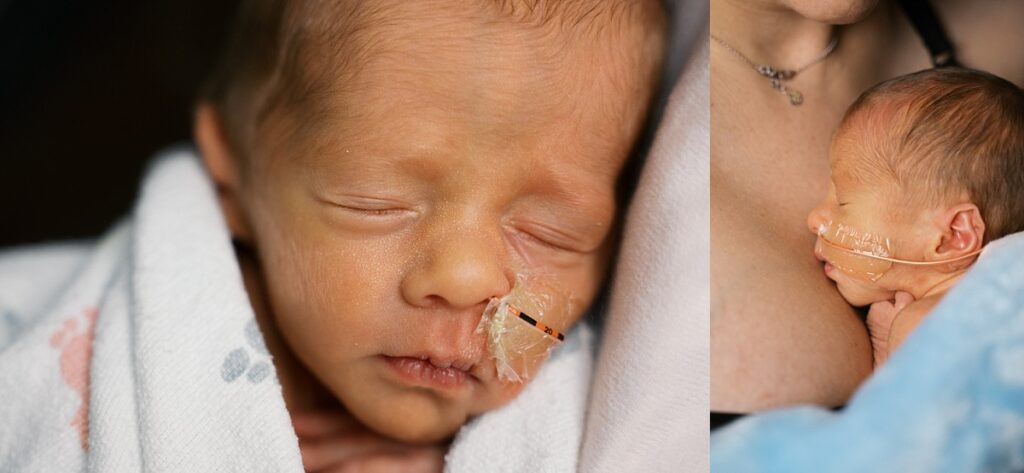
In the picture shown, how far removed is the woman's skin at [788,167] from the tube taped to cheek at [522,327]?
6.2 inches

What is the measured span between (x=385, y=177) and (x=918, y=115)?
38 cm

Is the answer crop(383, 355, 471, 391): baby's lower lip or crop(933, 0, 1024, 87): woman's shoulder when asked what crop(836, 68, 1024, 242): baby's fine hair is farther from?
crop(383, 355, 471, 391): baby's lower lip

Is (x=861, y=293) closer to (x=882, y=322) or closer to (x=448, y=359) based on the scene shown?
(x=882, y=322)

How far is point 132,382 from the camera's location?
73 cm

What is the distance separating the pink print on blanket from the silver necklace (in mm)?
611

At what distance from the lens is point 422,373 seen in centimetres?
72

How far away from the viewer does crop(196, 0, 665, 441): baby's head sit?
0.67m

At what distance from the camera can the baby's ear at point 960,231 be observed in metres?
0.49

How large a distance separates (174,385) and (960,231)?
59 cm

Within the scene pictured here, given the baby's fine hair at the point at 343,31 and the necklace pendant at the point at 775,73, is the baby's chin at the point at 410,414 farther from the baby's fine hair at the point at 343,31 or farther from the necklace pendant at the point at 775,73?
the necklace pendant at the point at 775,73

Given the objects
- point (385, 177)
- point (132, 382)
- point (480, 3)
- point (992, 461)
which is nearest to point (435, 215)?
point (385, 177)

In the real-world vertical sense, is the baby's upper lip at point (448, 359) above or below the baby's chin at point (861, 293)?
below

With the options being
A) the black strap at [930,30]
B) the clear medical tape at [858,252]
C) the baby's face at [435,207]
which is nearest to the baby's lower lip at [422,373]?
the baby's face at [435,207]

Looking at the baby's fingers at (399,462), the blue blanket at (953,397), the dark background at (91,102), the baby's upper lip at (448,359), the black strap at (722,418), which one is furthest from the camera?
the dark background at (91,102)
